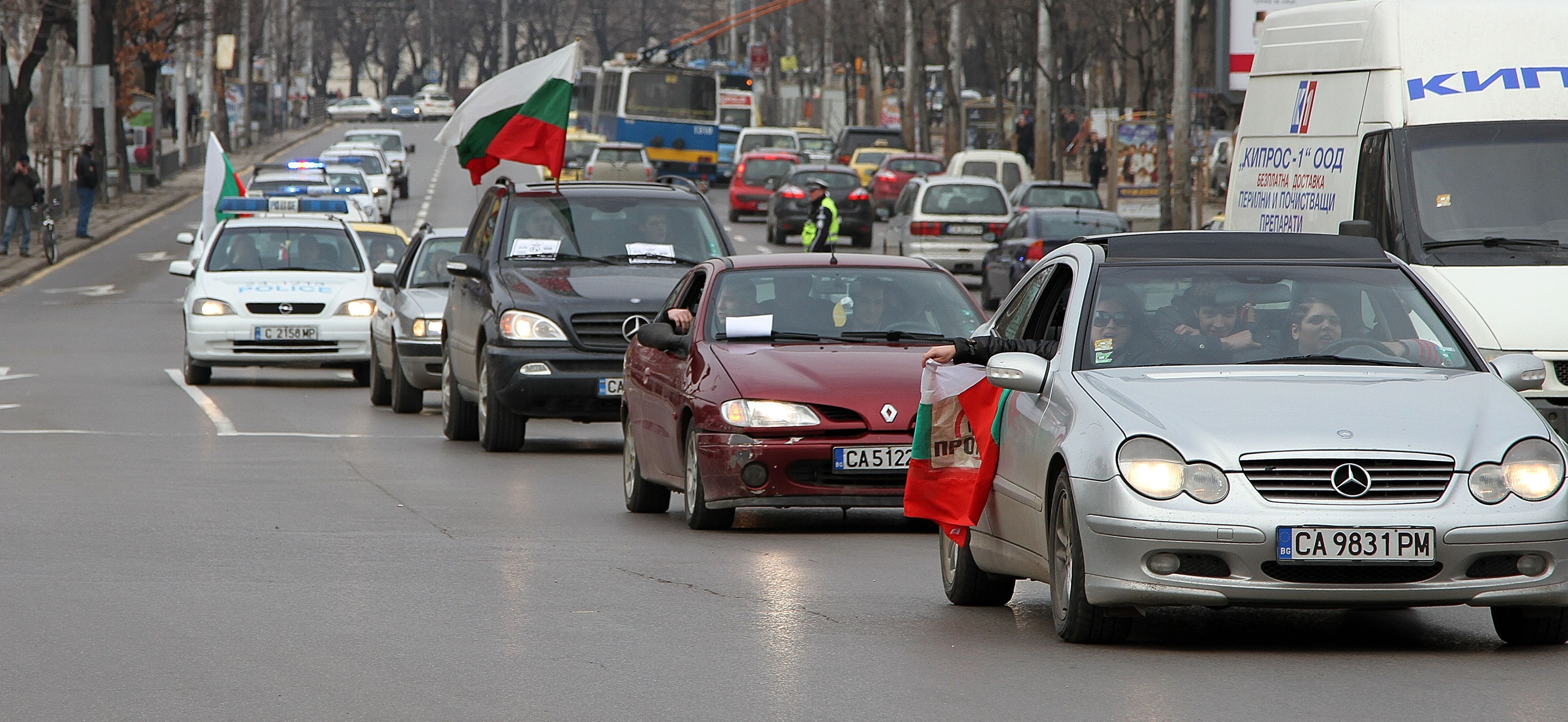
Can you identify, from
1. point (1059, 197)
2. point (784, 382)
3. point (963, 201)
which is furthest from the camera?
point (1059, 197)

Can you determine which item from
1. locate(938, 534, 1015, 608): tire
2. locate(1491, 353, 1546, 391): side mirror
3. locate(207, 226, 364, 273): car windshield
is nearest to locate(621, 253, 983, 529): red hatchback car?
locate(938, 534, 1015, 608): tire

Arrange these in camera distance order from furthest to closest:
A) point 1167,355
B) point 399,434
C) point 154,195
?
1. point 154,195
2. point 399,434
3. point 1167,355

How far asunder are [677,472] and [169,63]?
8400cm

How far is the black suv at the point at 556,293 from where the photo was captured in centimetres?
1501

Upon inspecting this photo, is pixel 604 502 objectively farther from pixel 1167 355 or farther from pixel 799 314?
pixel 1167 355

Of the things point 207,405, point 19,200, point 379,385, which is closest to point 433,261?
Answer: point 379,385

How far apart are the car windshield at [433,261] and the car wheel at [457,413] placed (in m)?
3.31

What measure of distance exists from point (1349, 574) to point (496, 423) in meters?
9.42

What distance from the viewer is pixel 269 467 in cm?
1437

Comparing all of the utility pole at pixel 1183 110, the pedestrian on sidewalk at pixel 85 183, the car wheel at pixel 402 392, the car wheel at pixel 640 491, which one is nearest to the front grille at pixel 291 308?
the car wheel at pixel 402 392

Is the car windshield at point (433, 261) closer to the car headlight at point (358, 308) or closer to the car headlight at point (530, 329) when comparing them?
the car headlight at point (358, 308)

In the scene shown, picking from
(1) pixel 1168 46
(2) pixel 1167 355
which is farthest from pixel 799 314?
(1) pixel 1168 46

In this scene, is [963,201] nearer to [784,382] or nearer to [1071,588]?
[784,382]

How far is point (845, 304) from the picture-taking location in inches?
470
